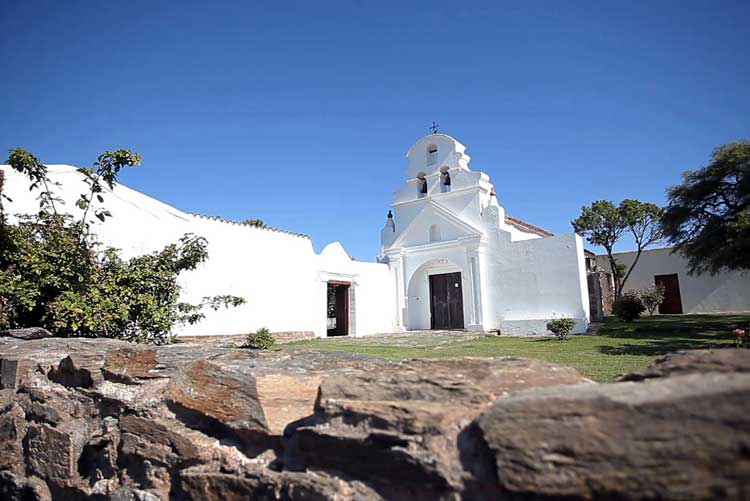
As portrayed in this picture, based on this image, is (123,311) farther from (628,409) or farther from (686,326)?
(686,326)

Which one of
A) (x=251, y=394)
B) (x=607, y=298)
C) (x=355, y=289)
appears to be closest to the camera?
(x=251, y=394)

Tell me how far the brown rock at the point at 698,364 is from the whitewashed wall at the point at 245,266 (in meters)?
9.70

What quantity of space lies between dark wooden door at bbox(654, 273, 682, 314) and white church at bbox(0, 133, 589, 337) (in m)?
10.2

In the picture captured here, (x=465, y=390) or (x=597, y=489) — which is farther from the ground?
(x=465, y=390)

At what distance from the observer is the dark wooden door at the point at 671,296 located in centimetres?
2455

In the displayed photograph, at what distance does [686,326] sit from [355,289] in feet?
34.6

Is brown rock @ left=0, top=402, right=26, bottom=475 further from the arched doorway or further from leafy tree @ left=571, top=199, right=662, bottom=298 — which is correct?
leafy tree @ left=571, top=199, right=662, bottom=298

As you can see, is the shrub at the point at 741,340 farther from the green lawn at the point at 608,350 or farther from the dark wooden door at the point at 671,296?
the dark wooden door at the point at 671,296

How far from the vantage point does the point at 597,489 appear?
3.51 feet

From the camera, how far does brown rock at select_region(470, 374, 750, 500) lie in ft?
3.18

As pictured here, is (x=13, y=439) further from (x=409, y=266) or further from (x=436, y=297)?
(x=436, y=297)

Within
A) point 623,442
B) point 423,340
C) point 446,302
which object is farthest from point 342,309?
point 623,442

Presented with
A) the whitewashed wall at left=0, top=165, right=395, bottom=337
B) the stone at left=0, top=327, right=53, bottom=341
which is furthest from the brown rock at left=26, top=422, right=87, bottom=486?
the whitewashed wall at left=0, top=165, right=395, bottom=337

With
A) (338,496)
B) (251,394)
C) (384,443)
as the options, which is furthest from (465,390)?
(251,394)
